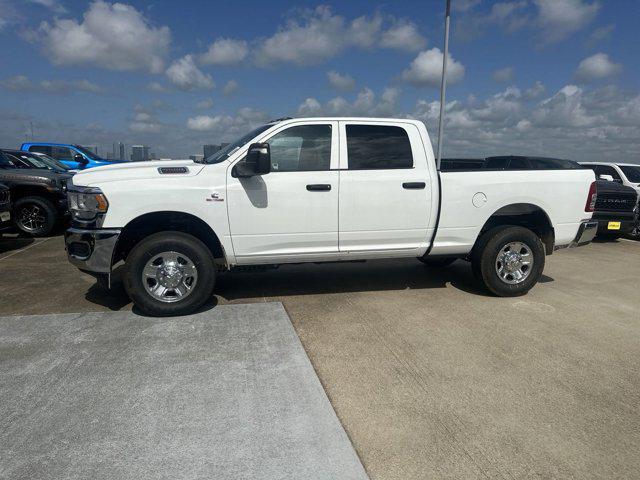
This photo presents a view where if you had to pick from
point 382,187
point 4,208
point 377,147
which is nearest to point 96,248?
point 382,187

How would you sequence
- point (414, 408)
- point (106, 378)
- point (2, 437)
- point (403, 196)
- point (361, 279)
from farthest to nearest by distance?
1. point (361, 279)
2. point (403, 196)
3. point (106, 378)
4. point (414, 408)
5. point (2, 437)

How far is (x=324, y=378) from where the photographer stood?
327 centimetres

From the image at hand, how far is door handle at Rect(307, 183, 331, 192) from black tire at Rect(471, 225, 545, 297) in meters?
2.02

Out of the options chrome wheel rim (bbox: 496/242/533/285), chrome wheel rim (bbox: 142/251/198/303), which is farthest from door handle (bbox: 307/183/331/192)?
chrome wheel rim (bbox: 496/242/533/285)

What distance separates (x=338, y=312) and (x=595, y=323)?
2596 millimetres

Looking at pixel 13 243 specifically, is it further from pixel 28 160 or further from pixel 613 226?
pixel 613 226

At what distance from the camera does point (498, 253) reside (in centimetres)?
520

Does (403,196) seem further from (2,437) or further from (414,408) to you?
(2,437)

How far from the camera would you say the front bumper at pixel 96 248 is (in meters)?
4.23

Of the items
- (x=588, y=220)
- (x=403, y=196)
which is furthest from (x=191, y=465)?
(x=588, y=220)

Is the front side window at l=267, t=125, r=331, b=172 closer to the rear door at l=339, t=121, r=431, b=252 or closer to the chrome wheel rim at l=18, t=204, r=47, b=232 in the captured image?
the rear door at l=339, t=121, r=431, b=252

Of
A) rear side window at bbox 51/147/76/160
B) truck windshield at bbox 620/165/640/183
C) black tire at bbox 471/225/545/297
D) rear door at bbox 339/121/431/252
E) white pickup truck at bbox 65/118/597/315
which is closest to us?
white pickup truck at bbox 65/118/597/315

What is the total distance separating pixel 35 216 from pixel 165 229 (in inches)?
244

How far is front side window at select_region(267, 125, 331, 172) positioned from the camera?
462 cm
